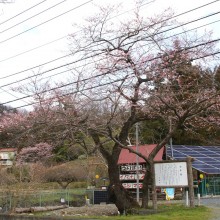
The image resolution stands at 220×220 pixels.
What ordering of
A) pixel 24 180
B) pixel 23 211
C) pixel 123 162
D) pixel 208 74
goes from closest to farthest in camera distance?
pixel 208 74 → pixel 23 211 → pixel 24 180 → pixel 123 162

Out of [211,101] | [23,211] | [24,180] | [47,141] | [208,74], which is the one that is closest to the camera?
[211,101]

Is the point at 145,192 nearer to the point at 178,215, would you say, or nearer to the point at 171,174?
the point at 171,174

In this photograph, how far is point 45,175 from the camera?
38.8m

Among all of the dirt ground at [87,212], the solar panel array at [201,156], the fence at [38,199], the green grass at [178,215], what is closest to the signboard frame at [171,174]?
the green grass at [178,215]

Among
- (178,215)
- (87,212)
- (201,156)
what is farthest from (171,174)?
(201,156)

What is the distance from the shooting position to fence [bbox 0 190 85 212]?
23047 millimetres

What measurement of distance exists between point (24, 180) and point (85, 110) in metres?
12.4

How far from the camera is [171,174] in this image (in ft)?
57.6

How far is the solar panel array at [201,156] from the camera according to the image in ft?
118

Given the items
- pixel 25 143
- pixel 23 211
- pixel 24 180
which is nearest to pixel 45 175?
pixel 24 180

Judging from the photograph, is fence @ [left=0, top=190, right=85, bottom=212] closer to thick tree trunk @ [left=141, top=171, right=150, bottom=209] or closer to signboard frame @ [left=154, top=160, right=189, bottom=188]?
thick tree trunk @ [left=141, top=171, right=150, bottom=209]

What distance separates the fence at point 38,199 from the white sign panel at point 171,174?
9028 mm

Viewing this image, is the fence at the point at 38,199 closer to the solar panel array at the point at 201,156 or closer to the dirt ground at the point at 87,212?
the dirt ground at the point at 87,212

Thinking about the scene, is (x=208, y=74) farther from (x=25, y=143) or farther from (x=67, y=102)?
(x=25, y=143)
